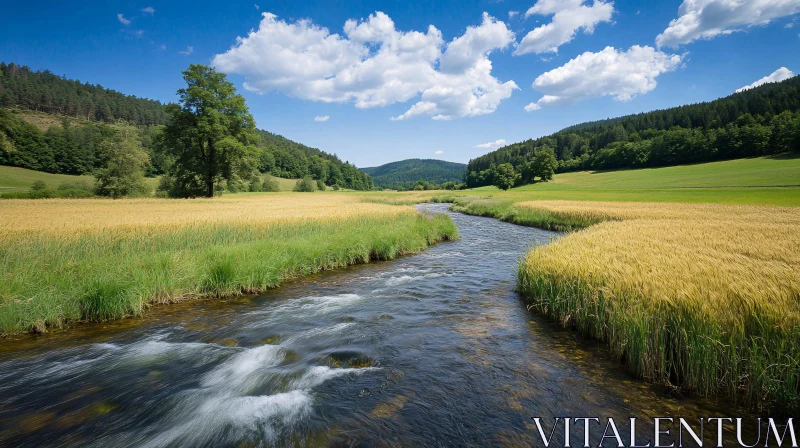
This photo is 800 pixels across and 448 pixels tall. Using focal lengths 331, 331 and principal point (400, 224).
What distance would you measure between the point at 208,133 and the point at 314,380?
4264cm

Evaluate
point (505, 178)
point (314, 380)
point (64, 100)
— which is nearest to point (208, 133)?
point (314, 380)

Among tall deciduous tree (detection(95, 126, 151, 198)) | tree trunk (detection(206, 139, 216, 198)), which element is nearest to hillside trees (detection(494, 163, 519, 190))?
tree trunk (detection(206, 139, 216, 198))

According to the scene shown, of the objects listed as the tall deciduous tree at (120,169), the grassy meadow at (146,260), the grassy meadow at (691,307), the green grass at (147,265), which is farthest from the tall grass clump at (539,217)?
the tall deciduous tree at (120,169)

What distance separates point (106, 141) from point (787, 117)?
152m

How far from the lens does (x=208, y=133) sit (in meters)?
40.1

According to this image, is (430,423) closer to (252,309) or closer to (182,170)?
(252,309)

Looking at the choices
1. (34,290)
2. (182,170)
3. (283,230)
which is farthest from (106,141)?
(34,290)

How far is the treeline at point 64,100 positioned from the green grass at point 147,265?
17215cm

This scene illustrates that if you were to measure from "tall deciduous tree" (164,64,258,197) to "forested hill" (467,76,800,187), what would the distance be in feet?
372

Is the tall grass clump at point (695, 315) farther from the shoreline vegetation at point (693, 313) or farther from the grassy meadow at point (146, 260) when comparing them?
the grassy meadow at point (146, 260)

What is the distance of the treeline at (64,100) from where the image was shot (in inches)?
5581

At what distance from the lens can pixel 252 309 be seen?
9.84 metres

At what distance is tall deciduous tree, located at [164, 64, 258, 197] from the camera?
3981cm

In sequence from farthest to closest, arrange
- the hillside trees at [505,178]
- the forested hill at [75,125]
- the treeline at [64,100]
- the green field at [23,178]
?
1. the treeline at [64,100]
2. the hillside trees at [505,178]
3. the forested hill at [75,125]
4. the green field at [23,178]
